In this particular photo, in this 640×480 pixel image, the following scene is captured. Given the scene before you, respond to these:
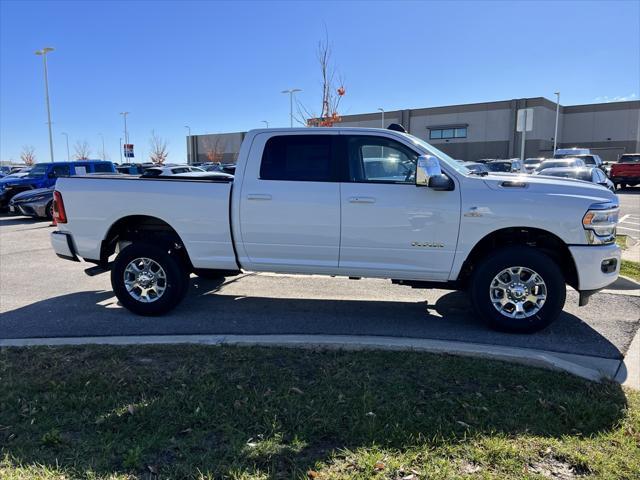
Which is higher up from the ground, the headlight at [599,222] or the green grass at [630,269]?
the headlight at [599,222]

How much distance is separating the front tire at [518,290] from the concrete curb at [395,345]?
46cm

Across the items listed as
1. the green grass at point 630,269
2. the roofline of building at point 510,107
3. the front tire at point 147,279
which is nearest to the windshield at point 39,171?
the front tire at point 147,279

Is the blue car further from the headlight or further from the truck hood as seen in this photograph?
the headlight

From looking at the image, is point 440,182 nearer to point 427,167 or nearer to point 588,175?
point 427,167

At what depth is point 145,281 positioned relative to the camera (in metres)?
5.68

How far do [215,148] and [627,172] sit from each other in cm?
5691

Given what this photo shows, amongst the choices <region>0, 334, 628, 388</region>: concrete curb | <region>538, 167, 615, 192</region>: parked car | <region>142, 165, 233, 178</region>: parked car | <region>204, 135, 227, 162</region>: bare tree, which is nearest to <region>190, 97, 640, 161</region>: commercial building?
<region>204, 135, 227, 162</region>: bare tree

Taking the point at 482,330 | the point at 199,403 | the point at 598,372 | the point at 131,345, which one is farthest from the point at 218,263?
the point at 598,372

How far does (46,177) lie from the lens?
1777cm

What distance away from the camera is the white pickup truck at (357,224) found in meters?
4.85

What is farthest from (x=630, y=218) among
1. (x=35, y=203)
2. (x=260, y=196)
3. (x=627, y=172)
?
(x=35, y=203)

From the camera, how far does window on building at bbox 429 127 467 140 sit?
184 feet

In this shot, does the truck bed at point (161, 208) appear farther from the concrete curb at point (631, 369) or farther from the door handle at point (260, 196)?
the concrete curb at point (631, 369)

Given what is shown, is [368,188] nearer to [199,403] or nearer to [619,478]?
[199,403]
